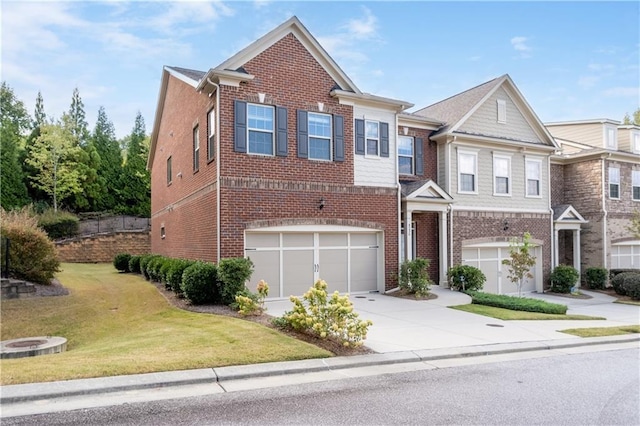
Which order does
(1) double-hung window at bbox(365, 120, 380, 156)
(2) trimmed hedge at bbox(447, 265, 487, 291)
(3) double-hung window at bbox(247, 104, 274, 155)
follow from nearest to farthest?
(3) double-hung window at bbox(247, 104, 274, 155)
(1) double-hung window at bbox(365, 120, 380, 156)
(2) trimmed hedge at bbox(447, 265, 487, 291)

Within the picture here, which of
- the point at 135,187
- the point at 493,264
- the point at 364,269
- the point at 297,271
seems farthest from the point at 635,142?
the point at 135,187

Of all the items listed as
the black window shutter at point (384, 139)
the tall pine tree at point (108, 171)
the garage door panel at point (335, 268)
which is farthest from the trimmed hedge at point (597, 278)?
the tall pine tree at point (108, 171)

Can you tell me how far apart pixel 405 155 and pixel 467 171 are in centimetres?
290

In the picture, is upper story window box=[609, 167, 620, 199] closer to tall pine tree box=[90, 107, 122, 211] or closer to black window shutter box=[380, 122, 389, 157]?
black window shutter box=[380, 122, 389, 157]

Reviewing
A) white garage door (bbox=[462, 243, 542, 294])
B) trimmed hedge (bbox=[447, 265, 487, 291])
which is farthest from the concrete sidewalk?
white garage door (bbox=[462, 243, 542, 294])

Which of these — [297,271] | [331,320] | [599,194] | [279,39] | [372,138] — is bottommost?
[331,320]

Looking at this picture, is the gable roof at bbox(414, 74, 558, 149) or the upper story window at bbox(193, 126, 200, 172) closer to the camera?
the upper story window at bbox(193, 126, 200, 172)

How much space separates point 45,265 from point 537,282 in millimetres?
20346

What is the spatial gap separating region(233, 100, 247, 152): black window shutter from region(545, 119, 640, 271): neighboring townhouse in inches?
627

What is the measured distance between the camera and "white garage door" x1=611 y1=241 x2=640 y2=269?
78.6 feet

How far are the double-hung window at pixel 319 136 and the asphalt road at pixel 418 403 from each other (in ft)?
30.0

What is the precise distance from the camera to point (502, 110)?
68.1ft

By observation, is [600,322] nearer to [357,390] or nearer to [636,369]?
[636,369]

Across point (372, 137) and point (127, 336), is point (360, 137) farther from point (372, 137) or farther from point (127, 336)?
point (127, 336)
